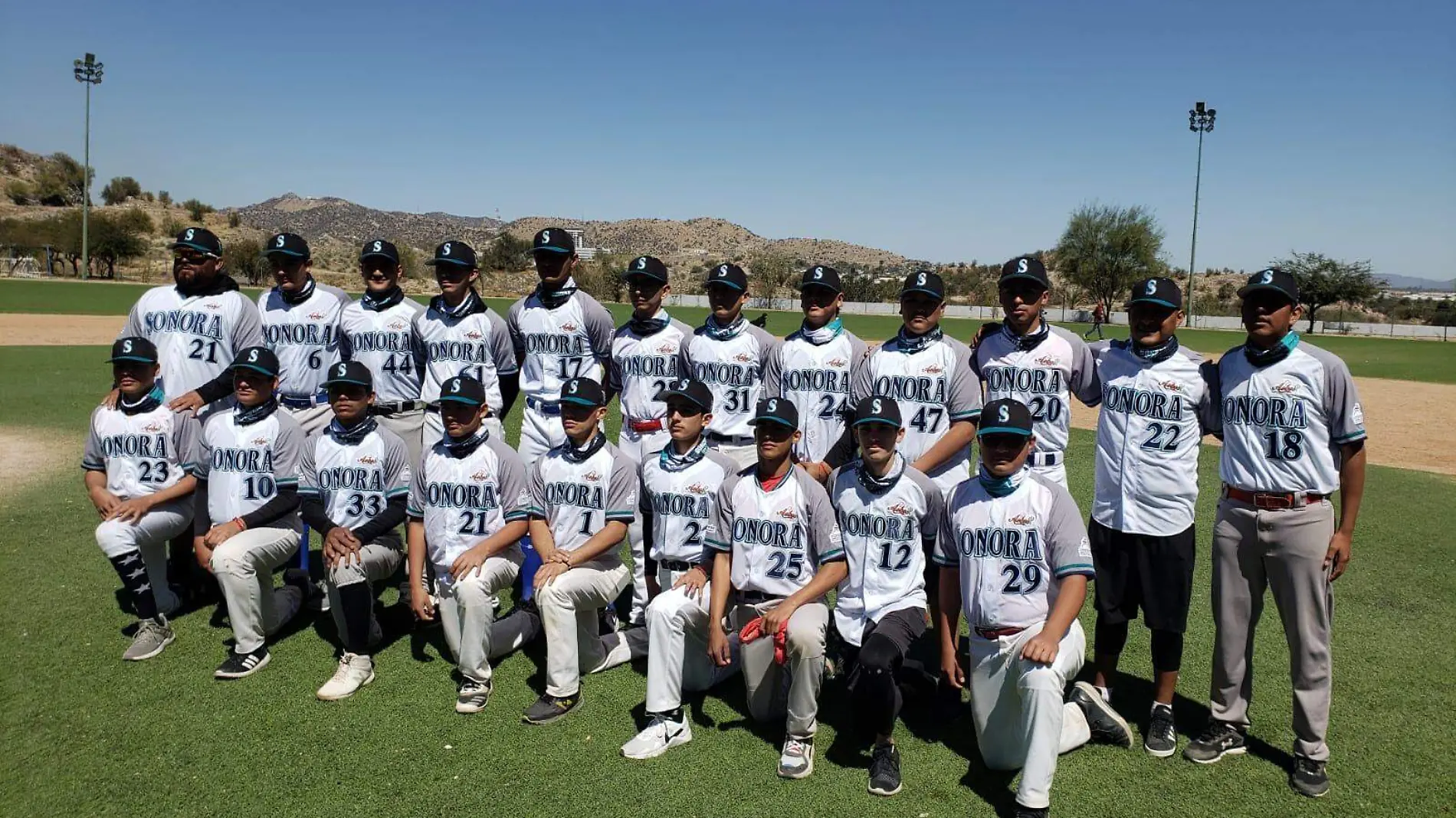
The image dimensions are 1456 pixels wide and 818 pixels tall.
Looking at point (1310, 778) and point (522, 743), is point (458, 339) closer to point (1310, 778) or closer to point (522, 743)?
point (522, 743)

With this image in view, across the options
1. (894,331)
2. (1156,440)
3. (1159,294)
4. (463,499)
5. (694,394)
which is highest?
(894,331)

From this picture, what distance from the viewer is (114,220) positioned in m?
62.2

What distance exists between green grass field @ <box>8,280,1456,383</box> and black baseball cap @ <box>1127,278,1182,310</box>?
2428cm

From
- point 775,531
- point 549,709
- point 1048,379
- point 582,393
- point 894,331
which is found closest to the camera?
point 775,531

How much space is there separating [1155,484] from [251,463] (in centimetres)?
530

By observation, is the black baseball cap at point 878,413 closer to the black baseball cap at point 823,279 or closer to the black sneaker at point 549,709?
the black baseball cap at point 823,279

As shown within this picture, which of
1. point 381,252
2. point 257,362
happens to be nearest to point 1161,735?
point 257,362

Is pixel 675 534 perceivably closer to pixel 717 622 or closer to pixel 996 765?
pixel 717 622

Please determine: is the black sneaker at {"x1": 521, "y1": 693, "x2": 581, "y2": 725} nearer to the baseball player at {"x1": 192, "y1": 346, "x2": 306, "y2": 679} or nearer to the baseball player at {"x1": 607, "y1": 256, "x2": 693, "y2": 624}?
the baseball player at {"x1": 607, "y1": 256, "x2": 693, "y2": 624}

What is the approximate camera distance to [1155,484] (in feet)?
14.9

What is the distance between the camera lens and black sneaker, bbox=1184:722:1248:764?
4.33 metres

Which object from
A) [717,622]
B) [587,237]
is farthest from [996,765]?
[587,237]

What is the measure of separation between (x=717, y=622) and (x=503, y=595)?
2.78 m

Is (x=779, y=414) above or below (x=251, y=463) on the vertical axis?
above
